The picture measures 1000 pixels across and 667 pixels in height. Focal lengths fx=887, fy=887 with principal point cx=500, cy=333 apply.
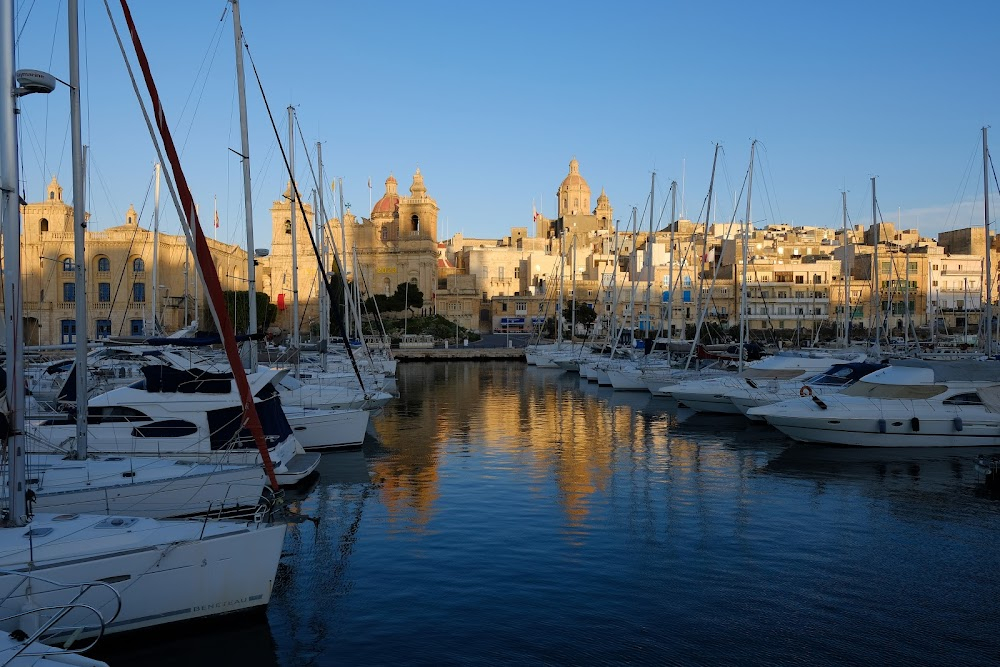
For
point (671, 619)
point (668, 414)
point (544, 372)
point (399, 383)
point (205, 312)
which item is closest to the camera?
point (671, 619)

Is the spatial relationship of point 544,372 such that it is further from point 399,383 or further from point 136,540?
point 136,540

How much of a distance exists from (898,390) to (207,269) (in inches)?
709

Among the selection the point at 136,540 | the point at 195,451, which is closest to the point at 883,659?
the point at 136,540

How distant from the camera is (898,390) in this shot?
2227 centimetres

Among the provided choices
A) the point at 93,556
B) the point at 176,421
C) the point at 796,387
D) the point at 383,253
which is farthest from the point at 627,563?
the point at 383,253

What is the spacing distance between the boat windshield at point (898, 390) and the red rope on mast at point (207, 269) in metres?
17.0

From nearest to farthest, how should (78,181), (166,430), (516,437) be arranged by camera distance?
(78,181) < (166,430) < (516,437)

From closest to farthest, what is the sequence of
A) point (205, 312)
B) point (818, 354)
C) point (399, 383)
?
1. point (818, 354)
2. point (399, 383)
3. point (205, 312)

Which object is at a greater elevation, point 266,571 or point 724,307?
point 724,307

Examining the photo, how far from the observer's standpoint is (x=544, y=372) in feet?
183

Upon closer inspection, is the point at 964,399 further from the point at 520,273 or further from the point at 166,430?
the point at 520,273

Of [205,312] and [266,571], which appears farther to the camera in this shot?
[205,312]

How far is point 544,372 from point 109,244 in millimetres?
39587

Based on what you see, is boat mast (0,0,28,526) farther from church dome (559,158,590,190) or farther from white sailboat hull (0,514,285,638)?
church dome (559,158,590,190)
